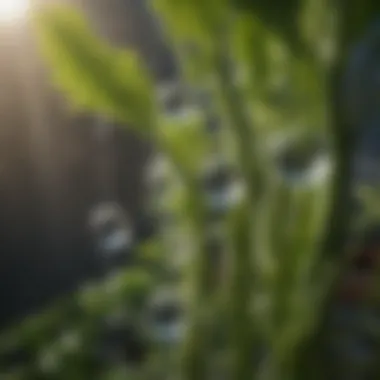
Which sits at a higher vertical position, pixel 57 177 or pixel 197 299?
pixel 57 177

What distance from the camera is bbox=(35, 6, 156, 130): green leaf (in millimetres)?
349

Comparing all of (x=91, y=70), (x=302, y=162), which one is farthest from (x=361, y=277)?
(x=91, y=70)

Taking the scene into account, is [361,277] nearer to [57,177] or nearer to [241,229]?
[241,229]

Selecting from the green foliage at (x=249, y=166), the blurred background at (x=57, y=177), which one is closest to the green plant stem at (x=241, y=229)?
the green foliage at (x=249, y=166)

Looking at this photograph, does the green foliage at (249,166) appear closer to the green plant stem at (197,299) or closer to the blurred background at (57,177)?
the green plant stem at (197,299)

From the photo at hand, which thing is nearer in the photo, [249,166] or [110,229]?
[249,166]

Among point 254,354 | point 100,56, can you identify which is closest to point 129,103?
point 100,56

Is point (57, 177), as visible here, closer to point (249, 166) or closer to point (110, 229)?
point (110, 229)

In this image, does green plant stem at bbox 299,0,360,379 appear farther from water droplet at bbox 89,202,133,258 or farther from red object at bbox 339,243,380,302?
water droplet at bbox 89,202,133,258

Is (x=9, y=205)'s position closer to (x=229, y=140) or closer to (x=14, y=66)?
(x=14, y=66)

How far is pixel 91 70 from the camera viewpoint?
0.35m

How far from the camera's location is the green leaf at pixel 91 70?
0.35 meters

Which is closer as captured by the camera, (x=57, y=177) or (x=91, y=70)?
(x=91, y=70)

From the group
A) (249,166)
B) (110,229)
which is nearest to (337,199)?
(249,166)
